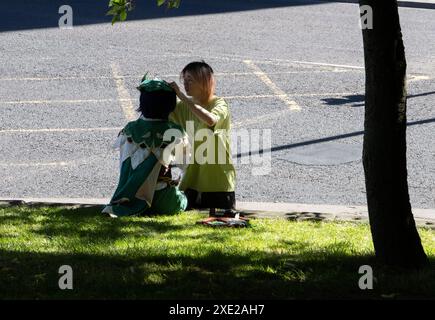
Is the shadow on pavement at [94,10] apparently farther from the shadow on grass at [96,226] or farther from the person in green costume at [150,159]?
the shadow on grass at [96,226]

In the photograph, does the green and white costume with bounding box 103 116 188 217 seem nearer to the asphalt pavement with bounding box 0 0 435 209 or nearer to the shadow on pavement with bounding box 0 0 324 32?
the asphalt pavement with bounding box 0 0 435 209

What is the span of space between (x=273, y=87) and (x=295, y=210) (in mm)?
5484

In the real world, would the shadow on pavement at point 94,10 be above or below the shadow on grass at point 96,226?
above

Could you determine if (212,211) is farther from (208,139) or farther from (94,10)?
(94,10)

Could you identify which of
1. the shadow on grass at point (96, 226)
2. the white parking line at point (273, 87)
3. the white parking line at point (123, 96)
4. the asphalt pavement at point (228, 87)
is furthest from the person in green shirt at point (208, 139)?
the white parking line at point (273, 87)

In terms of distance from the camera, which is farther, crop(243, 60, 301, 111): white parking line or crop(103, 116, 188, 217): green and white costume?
crop(243, 60, 301, 111): white parking line

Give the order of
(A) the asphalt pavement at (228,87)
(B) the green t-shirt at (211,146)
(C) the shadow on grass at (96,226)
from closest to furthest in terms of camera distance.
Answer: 1. (C) the shadow on grass at (96,226)
2. (B) the green t-shirt at (211,146)
3. (A) the asphalt pavement at (228,87)

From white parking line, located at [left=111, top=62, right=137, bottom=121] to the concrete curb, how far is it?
340cm

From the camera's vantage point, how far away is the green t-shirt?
9.00 m

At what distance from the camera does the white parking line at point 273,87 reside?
540 inches

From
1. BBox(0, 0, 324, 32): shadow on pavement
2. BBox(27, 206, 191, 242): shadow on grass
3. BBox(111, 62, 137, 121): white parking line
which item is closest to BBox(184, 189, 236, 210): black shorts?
BBox(27, 206, 191, 242): shadow on grass

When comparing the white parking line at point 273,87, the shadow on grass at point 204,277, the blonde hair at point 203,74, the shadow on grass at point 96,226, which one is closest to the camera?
the shadow on grass at point 204,277

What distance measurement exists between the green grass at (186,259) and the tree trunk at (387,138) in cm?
20

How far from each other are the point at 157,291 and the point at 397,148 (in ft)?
5.38
